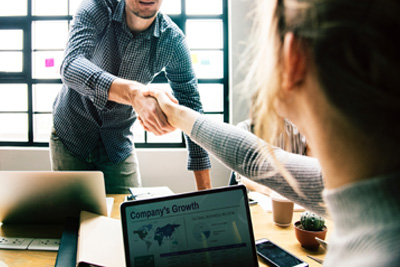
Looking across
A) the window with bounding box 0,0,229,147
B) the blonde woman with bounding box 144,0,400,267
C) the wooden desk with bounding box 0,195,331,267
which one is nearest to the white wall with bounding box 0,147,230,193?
the window with bounding box 0,0,229,147

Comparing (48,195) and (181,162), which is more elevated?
(48,195)

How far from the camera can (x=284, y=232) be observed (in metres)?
1.09

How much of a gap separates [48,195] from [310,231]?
897 mm

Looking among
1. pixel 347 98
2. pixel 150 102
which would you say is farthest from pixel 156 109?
pixel 347 98

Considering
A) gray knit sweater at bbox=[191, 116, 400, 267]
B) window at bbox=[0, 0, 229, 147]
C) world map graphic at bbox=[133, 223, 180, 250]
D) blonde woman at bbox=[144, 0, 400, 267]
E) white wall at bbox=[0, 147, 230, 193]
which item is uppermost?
window at bbox=[0, 0, 229, 147]

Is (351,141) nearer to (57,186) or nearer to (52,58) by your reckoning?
(57,186)

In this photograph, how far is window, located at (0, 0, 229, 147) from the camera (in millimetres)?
3598

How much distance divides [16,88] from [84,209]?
3.31 metres

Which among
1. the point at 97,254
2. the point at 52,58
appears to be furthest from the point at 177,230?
the point at 52,58

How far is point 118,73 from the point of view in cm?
164

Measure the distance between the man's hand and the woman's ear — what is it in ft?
2.61

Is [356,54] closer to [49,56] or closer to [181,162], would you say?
[181,162]

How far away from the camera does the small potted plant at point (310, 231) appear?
0.94 m

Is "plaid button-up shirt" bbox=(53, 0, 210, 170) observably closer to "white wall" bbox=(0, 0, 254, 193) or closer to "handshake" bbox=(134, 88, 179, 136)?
"handshake" bbox=(134, 88, 179, 136)
